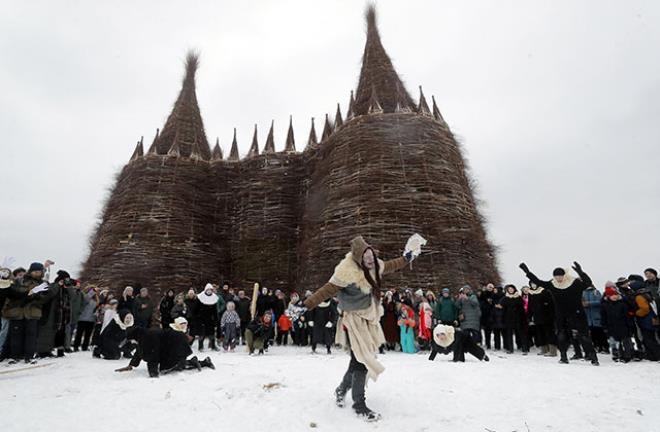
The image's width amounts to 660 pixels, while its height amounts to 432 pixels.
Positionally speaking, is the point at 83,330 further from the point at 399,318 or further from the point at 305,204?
the point at 305,204

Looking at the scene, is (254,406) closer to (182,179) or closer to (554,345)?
(554,345)

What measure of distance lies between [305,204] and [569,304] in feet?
43.7

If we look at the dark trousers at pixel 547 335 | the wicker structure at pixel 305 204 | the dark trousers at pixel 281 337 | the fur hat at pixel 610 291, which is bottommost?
the dark trousers at pixel 281 337

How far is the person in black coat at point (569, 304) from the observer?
317 inches

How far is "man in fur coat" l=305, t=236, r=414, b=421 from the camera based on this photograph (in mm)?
4660

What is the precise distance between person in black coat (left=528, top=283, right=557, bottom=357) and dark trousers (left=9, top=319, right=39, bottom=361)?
1085cm

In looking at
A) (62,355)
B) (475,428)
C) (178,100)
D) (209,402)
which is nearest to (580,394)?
(475,428)

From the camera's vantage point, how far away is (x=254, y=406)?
16.9 ft

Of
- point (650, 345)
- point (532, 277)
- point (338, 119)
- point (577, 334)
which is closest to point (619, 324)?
point (650, 345)

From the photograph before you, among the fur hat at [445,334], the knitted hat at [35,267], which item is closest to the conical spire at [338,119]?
the fur hat at [445,334]

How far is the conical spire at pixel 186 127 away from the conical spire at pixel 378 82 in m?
9.72

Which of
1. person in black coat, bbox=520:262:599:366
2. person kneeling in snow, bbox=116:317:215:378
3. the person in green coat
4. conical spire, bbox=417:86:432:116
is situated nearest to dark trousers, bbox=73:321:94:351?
person kneeling in snow, bbox=116:317:215:378

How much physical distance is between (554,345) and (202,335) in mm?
9123

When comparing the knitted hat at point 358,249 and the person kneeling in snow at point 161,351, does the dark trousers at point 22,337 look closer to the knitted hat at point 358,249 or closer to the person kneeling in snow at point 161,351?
the person kneeling in snow at point 161,351
